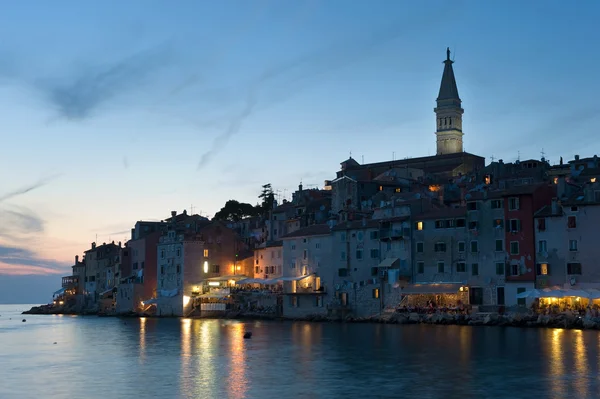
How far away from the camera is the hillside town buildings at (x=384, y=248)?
228 feet

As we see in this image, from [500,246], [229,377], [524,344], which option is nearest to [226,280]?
[500,246]

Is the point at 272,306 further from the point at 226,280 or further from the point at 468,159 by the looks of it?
the point at 468,159

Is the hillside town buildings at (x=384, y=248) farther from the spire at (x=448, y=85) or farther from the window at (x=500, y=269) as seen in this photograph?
the spire at (x=448, y=85)

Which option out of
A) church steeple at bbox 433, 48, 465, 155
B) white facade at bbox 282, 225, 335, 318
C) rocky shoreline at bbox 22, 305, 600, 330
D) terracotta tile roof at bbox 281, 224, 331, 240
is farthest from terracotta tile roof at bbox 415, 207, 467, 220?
church steeple at bbox 433, 48, 465, 155

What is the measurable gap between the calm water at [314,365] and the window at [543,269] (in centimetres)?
741

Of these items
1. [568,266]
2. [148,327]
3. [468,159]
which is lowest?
[148,327]

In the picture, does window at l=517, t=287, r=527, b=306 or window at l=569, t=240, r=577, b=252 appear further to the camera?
window at l=517, t=287, r=527, b=306

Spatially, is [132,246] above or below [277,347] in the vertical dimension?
above

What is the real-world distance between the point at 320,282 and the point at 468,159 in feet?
150

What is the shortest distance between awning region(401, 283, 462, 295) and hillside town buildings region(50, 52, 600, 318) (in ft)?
0.34

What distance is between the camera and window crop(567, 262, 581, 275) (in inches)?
2625

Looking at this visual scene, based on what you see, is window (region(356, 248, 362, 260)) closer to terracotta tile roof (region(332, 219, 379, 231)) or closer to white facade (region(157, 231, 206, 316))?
terracotta tile roof (region(332, 219, 379, 231))

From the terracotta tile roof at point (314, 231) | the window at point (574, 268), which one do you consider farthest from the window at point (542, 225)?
the terracotta tile roof at point (314, 231)

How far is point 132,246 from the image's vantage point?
117 m
